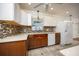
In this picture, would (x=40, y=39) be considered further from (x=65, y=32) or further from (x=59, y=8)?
(x=59, y=8)

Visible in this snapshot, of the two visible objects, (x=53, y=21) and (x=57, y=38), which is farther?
(x=57, y=38)

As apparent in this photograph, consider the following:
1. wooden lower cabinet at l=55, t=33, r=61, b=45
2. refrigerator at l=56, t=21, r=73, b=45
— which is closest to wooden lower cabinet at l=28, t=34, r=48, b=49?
wooden lower cabinet at l=55, t=33, r=61, b=45

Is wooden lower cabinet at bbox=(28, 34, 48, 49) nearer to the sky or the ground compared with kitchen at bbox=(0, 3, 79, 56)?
nearer to the ground

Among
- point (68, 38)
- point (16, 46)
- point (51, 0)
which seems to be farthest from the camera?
point (16, 46)

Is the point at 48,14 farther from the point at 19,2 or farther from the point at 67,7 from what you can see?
the point at 19,2

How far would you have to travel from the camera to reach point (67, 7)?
7.69 feet

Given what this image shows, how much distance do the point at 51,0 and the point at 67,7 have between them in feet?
1.06

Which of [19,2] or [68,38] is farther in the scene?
[68,38]

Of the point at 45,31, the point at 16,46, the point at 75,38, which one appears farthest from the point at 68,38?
the point at 16,46

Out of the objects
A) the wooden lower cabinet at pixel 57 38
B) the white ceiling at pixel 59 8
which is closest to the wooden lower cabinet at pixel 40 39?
the wooden lower cabinet at pixel 57 38

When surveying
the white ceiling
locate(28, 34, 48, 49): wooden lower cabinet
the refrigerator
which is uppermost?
the white ceiling

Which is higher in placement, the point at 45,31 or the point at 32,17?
the point at 32,17

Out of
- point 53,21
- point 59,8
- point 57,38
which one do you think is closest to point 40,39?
point 57,38

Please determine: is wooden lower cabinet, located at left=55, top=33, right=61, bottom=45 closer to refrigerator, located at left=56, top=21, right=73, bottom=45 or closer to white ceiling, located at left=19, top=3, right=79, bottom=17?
refrigerator, located at left=56, top=21, right=73, bottom=45
